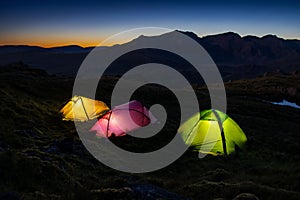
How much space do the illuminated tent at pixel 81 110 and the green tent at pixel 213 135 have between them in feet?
31.3

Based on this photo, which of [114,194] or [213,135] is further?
[213,135]

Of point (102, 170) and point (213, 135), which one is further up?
point (213, 135)

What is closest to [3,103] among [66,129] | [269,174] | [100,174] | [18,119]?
[18,119]

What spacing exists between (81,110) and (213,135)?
12.6m

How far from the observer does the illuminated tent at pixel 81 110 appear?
2708 cm

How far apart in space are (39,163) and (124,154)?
8.78 m

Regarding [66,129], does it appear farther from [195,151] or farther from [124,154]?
[195,151]

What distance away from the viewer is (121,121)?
2359cm

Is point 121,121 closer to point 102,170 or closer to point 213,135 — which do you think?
point 213,135

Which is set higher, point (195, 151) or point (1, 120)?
point (1, 120)

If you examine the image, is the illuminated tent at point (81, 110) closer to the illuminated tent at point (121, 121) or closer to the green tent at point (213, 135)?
the illuminated tent at point (121, 121)

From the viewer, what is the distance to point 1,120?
21281 millimetres

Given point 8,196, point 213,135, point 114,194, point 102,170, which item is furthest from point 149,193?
point 213,135

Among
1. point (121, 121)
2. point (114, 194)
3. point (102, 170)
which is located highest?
point (114, 194)
